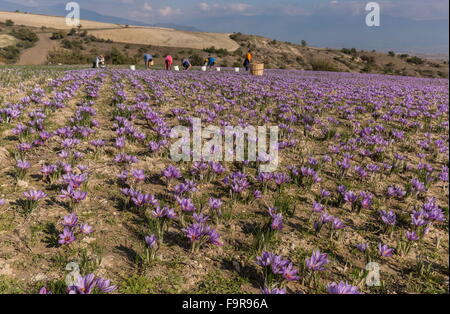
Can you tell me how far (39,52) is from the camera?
68250 millimetres

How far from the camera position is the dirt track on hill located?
2385 inches

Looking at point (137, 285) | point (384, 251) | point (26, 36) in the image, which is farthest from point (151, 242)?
point (26, 36)

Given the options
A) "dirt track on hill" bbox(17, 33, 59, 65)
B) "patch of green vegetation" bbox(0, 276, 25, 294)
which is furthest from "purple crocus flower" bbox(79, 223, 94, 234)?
"dirt track on hill" bbox(17, 33, 59, 65)

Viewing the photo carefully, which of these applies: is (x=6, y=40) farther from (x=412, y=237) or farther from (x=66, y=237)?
(x=412, y=237)

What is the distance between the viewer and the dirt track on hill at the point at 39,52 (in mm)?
60572

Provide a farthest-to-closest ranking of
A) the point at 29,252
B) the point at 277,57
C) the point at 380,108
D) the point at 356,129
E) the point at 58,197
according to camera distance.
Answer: the point at 277,57
the point at 380,108
the point at 356,129
the point at 58,197
the point at 29,252

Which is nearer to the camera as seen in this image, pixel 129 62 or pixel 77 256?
pixel 77 256

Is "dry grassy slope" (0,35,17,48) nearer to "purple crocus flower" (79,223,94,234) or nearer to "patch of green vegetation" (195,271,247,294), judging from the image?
"purple crocus flower" (79,223,94,234)

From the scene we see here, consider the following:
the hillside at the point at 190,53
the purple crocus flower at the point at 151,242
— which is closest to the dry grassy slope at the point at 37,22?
the hillside at the point at 190,53

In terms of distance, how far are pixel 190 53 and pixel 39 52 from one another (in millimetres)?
35783

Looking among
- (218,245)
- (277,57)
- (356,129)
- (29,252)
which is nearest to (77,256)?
(29,252)
